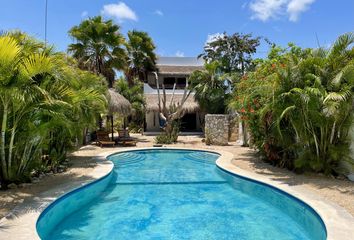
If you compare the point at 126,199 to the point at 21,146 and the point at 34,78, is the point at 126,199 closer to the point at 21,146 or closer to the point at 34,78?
the point at 21,146

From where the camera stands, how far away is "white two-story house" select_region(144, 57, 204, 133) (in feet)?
87.4

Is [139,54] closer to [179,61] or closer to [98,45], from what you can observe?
[179,61]

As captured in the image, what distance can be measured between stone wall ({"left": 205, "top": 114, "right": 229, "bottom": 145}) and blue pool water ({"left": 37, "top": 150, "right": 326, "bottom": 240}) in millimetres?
7627

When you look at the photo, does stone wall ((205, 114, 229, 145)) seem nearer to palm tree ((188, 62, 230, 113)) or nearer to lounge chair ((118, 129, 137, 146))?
palm tree ((188, 62, 230, 113))

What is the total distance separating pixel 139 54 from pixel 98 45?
7881mm

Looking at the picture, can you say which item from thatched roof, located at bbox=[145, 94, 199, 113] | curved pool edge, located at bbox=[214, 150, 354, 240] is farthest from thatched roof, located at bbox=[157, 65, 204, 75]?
curved pool edge, located at bbox=[214, 150, 354, 240]

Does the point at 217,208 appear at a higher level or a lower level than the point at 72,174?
lower

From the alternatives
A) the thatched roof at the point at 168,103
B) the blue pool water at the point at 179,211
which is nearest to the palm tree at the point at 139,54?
the thatched roof at the point at 168,103

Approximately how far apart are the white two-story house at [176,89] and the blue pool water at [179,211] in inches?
591

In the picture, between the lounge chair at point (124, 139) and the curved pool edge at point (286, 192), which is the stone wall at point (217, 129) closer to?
the lounge chair at point (124, 139)

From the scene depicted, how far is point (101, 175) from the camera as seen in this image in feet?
34.0

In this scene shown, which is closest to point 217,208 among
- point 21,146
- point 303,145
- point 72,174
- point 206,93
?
point 303,145

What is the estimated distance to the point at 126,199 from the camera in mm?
9070

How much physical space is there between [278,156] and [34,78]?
9227 millimetres
